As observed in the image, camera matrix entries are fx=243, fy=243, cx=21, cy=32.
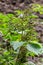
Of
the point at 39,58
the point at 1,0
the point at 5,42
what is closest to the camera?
the point at 5,42

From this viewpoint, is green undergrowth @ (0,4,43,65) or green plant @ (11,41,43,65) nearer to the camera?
green plant @ (11,41,43,65)

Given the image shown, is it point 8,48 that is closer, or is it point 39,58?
point 8,48

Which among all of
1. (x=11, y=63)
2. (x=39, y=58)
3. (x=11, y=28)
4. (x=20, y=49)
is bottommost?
(x=39, y=58)

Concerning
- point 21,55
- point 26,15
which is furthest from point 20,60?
point 26,15

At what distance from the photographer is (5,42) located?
2.04 m

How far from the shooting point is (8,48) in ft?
6.84

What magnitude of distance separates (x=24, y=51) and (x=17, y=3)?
14.9 feet

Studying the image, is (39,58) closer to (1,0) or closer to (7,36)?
(7,36)

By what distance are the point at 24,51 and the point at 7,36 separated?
18cm

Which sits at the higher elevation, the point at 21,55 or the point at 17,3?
the point at 21,55

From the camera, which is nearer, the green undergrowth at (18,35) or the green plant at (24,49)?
the green plant at (24,49)

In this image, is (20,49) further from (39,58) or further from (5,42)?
(39,58)

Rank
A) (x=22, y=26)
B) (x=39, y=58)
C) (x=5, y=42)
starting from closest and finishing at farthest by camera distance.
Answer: (x=22, y=26)
(x=5, y=42)
(x=39, y=58)

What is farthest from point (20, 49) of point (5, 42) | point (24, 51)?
point (5, 42)
